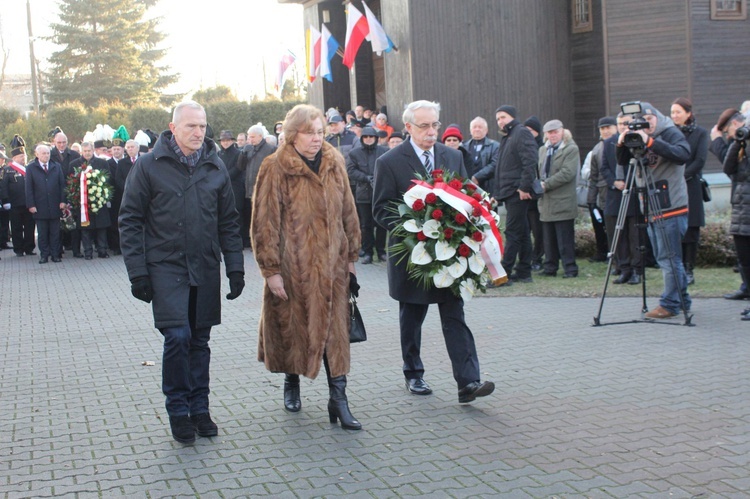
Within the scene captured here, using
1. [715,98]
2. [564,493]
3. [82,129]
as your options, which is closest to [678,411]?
[564,493]

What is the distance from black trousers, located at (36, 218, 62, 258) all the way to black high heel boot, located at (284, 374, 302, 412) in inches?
497

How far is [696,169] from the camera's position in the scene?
11.5m

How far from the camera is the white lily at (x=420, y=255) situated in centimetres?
661

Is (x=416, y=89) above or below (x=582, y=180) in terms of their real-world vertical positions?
above

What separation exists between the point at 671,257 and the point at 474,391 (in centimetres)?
371

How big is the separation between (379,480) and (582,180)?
10295 millimetres

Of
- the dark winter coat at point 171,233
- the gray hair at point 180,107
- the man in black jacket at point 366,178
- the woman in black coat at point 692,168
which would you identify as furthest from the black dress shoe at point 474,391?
the man in black jacket at point 366,178

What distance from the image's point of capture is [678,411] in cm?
642

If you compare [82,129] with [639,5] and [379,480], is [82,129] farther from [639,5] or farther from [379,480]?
[379,480]

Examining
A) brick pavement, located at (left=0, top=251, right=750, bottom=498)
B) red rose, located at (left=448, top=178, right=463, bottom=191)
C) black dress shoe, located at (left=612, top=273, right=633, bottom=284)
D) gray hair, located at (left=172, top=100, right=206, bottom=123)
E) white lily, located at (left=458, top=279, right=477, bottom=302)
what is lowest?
brick pavement, located at (left=0, top=251, right=750, bottom=498)

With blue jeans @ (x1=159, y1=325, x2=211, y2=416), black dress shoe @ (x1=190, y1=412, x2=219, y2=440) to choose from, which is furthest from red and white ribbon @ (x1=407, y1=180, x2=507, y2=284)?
black dress shoe @ (x1=190, y1=412, x2=219, y2=440)

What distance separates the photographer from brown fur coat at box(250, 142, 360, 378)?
6.33m

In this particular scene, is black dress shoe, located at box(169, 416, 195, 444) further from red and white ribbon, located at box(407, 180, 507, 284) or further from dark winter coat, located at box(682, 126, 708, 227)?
dark winter coat, located at box(682, 126, 708, 227)

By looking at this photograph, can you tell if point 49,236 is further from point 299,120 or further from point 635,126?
point 299,120
